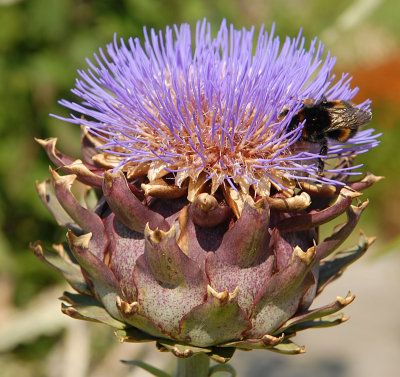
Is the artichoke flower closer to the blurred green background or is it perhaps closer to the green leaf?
the green leaf

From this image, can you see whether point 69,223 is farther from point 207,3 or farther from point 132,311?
point 207,3

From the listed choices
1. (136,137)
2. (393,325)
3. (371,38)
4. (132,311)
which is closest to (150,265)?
(132,311)

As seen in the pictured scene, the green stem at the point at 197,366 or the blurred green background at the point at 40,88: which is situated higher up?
the blurred green background at the point at 40,88

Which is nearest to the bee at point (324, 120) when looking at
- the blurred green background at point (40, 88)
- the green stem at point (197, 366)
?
the green stem at point (197, 366)

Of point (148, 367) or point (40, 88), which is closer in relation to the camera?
point (148, 367)

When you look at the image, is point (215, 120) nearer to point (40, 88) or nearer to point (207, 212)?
point (207, 212)

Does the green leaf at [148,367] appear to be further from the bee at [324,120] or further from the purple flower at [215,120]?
the bee at [324,120]

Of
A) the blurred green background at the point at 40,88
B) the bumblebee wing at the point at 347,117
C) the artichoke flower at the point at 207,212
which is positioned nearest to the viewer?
the artichoke flower at the point at 207,212

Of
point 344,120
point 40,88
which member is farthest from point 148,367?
point 40,88
